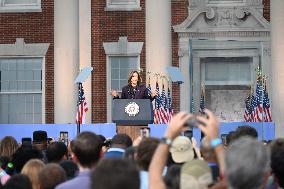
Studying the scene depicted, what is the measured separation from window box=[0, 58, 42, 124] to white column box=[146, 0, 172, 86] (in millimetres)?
4030

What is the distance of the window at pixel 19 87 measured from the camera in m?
22.5

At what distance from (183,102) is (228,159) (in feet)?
56.9

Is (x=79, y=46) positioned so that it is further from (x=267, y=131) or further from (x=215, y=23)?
(x=267, y=131)

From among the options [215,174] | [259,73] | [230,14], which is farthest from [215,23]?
[215,174]

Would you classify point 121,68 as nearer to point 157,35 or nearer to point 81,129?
point 157,35

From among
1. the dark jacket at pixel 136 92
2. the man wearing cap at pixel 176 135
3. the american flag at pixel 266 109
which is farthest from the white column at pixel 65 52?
the man wearing cap at pixel 176 135

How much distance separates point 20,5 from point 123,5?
3.04m

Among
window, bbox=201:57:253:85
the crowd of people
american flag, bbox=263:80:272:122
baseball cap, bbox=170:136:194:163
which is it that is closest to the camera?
the crowd of people

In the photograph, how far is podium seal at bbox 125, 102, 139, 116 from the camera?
1404cm

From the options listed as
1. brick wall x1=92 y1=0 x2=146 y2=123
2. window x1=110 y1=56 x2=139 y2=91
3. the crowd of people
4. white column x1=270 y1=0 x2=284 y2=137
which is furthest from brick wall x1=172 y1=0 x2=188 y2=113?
the crowd of people

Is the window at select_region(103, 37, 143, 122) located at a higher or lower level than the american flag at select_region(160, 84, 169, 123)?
higher

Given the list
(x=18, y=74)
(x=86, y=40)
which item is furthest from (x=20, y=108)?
(x=86, y=40)

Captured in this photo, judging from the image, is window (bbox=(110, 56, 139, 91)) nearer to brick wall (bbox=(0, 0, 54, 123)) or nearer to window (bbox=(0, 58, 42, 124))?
brick wall (bbox=(0, 0, 54, 123))

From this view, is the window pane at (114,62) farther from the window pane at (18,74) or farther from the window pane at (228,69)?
the window pane at (228,69)
